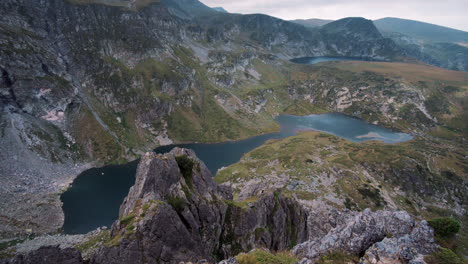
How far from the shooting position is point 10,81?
15375 centimetres

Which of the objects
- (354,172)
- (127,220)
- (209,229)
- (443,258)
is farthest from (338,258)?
(354,172)

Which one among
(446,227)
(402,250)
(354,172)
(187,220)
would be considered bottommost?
(354,172)

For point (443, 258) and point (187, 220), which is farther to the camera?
point (187, 220)

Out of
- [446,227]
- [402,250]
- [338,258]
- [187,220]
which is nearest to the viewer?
[402,250]

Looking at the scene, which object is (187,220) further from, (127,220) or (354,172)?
(354,172)

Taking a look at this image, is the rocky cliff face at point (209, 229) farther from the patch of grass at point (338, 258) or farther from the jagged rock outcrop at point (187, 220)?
the patch of grass at point (338, 258)

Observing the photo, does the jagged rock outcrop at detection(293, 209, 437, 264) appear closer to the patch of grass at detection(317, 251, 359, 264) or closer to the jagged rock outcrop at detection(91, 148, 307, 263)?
the patch of grass at detection(317, 251, 359, 264)

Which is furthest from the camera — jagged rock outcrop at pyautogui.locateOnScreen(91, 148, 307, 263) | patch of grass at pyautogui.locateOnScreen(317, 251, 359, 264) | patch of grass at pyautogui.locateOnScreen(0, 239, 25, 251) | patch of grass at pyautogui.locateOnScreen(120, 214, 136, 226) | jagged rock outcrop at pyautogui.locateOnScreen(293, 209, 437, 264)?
patch of grass at pyautogui.locateOnScreen(0, 239, 25, 251)

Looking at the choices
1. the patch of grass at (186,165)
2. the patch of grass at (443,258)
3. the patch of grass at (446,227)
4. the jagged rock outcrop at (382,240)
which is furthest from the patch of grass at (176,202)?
the patch of grass at (446,227)

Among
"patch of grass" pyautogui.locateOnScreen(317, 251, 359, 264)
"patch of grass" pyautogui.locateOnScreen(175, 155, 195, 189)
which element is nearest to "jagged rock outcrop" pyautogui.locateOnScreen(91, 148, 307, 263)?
"patch of grass" pyautogui.locateOnScreen(175, 155, 195, 189)

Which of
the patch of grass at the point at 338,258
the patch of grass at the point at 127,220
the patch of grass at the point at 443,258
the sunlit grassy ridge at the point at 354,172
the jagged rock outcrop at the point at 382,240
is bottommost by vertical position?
the sunlit grassy ridge at the point at 354,172

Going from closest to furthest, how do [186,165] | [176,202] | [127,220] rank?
[127,220] → [176,202] → [186,165]

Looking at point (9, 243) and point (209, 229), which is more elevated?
point (209, 229)

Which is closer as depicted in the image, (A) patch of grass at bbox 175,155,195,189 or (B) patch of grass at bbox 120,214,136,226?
(B) patch of grass at bbox 120,214,136,226
